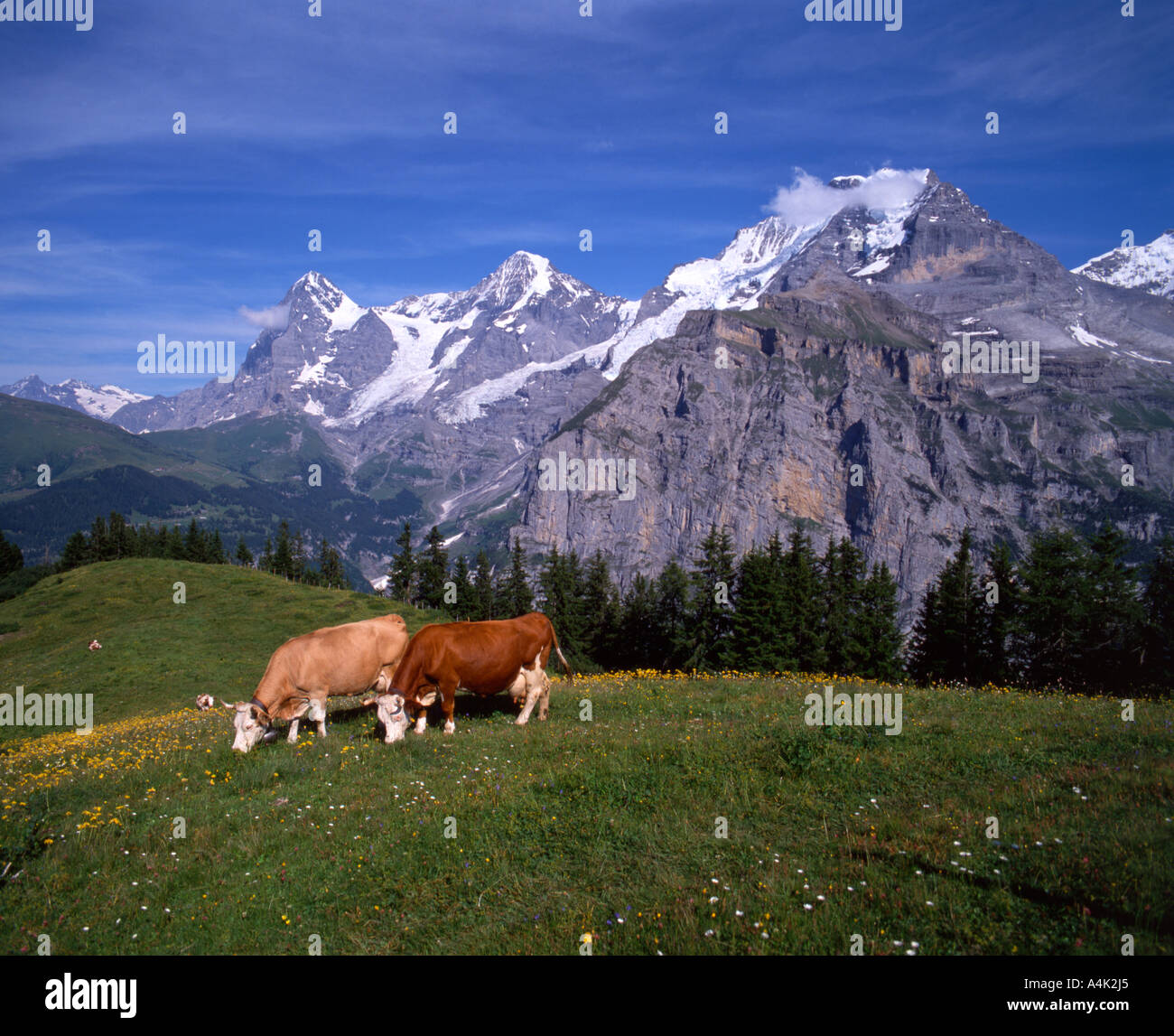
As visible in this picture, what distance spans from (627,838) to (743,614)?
49188 mm

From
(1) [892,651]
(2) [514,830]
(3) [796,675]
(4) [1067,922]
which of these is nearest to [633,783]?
(2) [514,830]

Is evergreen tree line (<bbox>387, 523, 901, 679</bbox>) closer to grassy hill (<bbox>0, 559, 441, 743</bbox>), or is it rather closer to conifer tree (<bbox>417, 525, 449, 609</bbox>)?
conifer tree (<bbox>417, 525, 449, 609</bbox>)

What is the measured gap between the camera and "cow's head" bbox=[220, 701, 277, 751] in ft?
53.8

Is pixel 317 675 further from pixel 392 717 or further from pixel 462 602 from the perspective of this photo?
pixel 462 602

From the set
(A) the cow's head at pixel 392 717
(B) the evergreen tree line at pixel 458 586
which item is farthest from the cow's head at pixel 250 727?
(B) the evergreen tree line at pixel 458 586

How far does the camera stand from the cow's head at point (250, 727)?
16.4 metres

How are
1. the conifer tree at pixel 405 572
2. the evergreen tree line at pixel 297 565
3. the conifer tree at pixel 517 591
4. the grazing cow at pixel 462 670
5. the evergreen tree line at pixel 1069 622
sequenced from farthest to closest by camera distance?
the evergreen tree line at pixel 297 565
the conifer tree at pixel 405 572
the conifer tree at pixel 517 591
the evergreen tree line at pixel 1069 622
the grazing cow at pixel 462 670

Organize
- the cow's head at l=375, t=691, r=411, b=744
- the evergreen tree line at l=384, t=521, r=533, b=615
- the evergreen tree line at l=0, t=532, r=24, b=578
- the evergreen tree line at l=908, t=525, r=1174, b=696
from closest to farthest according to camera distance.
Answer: the cow's head at l=375, t=691, r=411, b=744 < the evergreen tree line at l=908, t=525, r=1174, b=696 < the evergreen tree line at l=384, t=521, r=533, b=615 < the evergreen tree line at l=0, t=532, r=24, b=578

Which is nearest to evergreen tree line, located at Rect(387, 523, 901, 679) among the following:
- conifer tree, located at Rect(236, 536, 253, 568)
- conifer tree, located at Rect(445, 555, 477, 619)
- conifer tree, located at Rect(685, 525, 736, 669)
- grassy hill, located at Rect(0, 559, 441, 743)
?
conifer tree, located at Rect(685, 525, 736, 669)

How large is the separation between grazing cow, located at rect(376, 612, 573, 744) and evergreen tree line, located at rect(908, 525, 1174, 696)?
141 ft

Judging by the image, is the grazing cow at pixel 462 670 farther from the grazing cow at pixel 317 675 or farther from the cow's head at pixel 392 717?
the grazing cow at pixel 317 675

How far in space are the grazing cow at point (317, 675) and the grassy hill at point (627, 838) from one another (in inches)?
37.4

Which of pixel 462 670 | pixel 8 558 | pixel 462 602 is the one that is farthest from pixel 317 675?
pixel 8 558

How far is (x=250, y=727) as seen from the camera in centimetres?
1664
